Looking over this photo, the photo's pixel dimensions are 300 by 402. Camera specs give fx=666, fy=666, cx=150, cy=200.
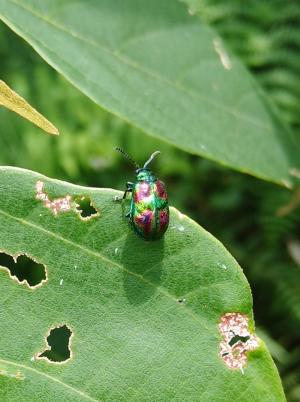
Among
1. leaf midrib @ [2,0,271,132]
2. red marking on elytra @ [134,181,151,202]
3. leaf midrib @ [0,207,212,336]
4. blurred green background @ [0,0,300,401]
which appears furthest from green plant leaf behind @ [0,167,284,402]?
blurred green background @ [0,0,300,401]

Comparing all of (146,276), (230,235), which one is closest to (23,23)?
(146,276)

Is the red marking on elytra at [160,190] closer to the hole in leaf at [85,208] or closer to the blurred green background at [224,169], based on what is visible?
the hole in leaf at [85,208]

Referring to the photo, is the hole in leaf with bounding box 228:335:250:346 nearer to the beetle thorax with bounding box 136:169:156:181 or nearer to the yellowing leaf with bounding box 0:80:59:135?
the yellowing leaf with bounding box 0:80:59:135

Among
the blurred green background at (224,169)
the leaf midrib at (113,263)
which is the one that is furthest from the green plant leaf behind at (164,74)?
the blurred green background at (224,169)

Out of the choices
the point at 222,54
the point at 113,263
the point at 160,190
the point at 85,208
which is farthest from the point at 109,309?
the point at 222,54

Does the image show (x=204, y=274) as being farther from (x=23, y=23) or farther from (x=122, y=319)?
(x=23, y=23)

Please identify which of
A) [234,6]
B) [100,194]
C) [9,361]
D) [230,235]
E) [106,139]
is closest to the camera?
[9,361]

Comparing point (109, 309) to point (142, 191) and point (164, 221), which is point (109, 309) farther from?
point (142, 191)
